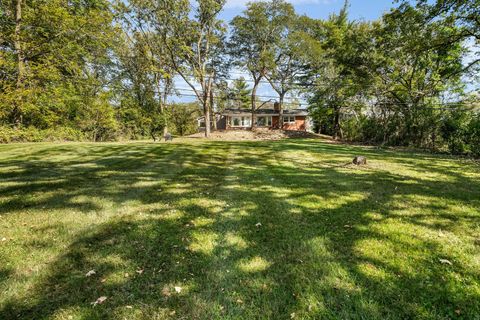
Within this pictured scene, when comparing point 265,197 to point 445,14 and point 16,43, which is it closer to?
point 16,43

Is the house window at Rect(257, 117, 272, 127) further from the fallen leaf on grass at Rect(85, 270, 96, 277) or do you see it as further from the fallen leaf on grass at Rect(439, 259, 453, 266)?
the fallen leaf on grass at Rect(85, 270, 96, 277)

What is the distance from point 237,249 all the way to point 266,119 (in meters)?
37.8

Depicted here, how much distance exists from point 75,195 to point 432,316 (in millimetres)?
5377

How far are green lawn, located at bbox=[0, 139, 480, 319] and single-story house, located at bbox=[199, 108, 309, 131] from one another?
33.6 metres

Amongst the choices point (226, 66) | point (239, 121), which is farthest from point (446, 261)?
point (239, 121)

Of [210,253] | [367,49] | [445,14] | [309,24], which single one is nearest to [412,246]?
[210,253]

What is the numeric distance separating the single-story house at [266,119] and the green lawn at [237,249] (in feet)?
110

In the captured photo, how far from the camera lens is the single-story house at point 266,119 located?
38719 mm

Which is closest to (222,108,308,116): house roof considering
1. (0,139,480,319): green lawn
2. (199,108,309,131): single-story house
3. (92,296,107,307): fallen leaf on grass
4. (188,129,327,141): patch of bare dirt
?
(199,108,309,131): single-story house

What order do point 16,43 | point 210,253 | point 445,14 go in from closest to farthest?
point 210,253 < point 16,43 < point 445,14

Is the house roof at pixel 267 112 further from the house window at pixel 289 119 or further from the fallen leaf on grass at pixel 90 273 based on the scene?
the fallen leaf on grass at pixel 90 273

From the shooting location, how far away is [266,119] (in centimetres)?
3984

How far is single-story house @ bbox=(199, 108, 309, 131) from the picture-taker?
38.7 meters

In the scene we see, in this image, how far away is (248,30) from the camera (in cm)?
2873
